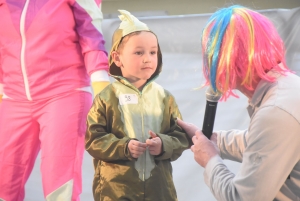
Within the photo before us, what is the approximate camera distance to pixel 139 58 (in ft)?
5.08

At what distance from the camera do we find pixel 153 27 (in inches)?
104

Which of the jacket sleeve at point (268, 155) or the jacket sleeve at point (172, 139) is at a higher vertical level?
the jacket sleeve at point (268, 155)

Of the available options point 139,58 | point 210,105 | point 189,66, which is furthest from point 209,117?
point 189,66

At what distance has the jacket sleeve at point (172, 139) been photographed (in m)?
1.48

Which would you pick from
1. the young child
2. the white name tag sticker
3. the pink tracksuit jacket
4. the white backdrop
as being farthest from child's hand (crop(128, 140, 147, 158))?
the white backdrop

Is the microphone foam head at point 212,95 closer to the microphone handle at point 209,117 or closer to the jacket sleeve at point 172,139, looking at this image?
the microphone handle at point 209,117

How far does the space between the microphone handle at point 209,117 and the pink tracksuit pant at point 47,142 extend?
1.58 ft

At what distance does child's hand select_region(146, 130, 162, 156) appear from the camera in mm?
1447

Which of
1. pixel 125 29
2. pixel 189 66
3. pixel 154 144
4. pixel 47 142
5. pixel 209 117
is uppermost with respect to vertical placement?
pixel 125 29

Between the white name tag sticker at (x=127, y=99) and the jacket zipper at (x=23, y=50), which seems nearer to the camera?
the white name tag sticker at (x=127, y=99)

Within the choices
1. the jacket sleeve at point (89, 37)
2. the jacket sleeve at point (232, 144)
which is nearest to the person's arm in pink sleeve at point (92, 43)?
the jacket sleeve at point (89, 37)

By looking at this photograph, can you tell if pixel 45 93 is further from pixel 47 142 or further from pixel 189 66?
pixel 189 66

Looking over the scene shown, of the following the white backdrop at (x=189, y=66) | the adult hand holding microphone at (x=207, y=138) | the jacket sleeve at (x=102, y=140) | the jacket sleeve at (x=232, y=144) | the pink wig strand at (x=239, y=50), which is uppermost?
the pink wig strand at (x=239, y=50)

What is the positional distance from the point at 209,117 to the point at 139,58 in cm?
33
